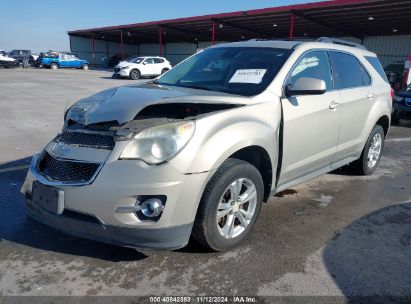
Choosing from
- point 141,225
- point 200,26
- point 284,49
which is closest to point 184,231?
point 141,225

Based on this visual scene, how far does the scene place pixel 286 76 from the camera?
3732 millimetres

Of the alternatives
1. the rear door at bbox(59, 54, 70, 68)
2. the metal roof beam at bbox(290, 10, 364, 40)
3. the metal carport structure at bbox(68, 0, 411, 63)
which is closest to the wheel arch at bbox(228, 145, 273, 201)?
the metal carport structure at bbox(68, 0, 411, 63)

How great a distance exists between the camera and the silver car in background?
8.80 ft

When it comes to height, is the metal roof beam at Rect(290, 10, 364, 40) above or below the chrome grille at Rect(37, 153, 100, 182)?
above

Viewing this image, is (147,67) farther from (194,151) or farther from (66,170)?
(194,151)

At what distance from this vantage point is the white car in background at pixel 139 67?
2791cm

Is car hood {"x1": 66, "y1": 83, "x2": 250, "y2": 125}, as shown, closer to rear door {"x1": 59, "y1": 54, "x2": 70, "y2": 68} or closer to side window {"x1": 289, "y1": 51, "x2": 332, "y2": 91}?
side window {"x1": 289, "y1": 51, "x2": 332, "y2": 91}

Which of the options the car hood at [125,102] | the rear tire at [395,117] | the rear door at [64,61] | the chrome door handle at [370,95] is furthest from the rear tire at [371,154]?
the rear door at [64,61]

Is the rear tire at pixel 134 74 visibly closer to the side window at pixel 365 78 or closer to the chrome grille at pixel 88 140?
Answer: the side window at pixel 365 78

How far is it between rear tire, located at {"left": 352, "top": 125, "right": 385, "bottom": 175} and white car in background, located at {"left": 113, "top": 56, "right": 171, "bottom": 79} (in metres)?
23.6

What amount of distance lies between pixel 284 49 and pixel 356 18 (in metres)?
24.2

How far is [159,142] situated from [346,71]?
9.53 feet

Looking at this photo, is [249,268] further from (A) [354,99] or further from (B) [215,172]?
(A) [354,99]

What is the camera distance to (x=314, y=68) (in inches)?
163
